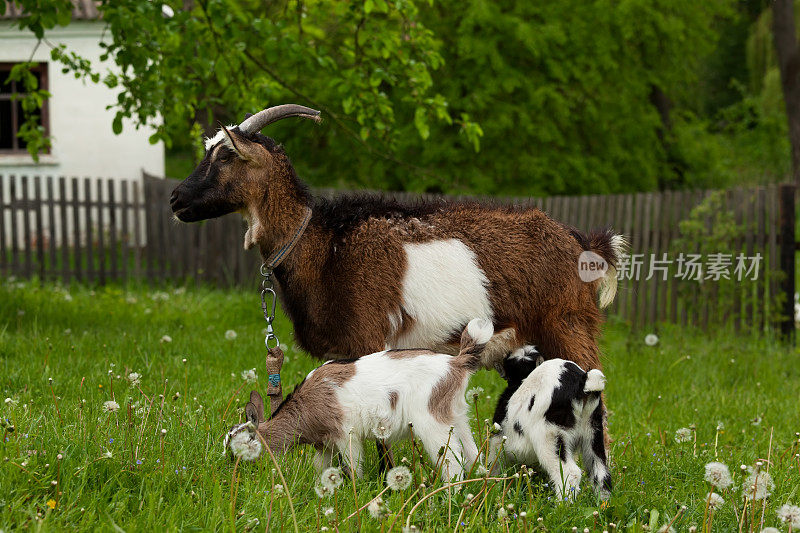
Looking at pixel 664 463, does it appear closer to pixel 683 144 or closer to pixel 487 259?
pixel 487 259

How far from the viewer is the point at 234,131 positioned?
3.96 metres

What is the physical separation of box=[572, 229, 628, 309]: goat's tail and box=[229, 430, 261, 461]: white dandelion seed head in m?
2.06

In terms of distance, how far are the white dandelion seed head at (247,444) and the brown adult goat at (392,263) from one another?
72cm

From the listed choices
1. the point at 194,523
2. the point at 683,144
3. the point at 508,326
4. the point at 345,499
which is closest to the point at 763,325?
the point at 508,326

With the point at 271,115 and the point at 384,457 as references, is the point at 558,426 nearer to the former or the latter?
the point at 384,457

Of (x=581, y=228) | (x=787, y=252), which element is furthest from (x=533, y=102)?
(x=787, y=252)

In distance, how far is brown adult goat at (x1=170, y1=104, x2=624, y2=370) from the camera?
398 centimetres

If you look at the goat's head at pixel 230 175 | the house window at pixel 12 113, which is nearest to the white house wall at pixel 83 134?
the house window at pixel 12 113

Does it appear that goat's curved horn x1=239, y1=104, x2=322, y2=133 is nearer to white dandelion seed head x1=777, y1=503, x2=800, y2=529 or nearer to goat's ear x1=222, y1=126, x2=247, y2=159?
goat's ear x1=222, y1=126, x2=247, y2=159

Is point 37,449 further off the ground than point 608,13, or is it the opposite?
point 608,13

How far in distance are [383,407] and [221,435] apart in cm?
105

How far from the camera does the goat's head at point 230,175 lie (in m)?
3.94

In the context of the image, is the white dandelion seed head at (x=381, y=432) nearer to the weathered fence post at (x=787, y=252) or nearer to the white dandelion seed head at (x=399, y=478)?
the white dandelion seed head at (x=399, y=478)

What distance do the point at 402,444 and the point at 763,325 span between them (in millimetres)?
7136
